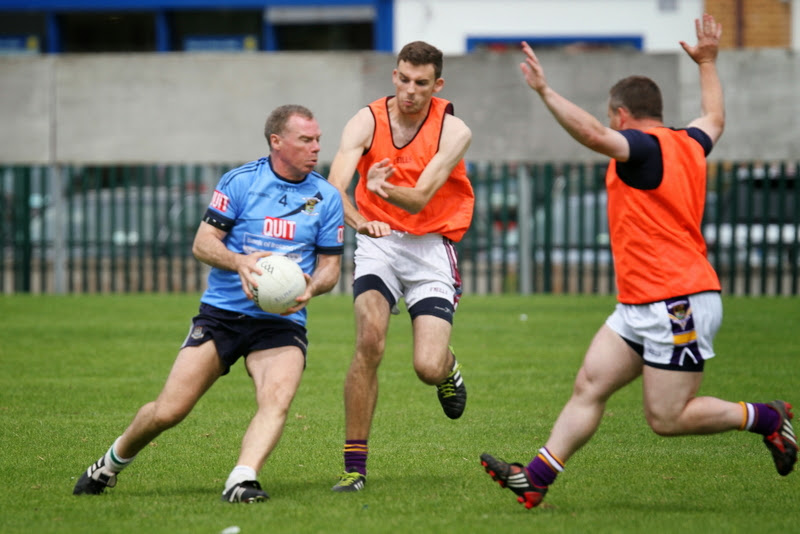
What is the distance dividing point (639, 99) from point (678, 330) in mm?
1186

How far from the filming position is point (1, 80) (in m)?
22.3

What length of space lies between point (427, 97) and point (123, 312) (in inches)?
422

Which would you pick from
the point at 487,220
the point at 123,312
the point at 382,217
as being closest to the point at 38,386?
the point at 382,217

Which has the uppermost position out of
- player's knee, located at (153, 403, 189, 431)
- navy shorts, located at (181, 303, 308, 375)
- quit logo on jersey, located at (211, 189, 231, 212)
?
quit logo on jersey, located at (211, 189, 231, 212)

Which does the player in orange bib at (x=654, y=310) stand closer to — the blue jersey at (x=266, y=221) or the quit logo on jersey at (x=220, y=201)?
the blue jersey at (x=266, y=221)

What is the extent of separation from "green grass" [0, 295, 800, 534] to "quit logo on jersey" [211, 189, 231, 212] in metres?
1.53

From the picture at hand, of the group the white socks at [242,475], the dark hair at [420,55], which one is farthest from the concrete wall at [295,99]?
the white socks at [242,475]

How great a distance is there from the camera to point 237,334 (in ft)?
21.5

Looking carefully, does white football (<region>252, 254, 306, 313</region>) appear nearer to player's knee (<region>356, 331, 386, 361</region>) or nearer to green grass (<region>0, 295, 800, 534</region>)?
player's knee (<region>356, 331, 386, 361</region>)

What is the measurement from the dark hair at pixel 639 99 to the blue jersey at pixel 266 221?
1.62 m

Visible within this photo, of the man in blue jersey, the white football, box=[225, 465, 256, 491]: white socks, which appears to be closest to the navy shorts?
the man in blue jersey

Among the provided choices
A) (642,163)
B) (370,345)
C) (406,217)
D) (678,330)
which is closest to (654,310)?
(678,330)

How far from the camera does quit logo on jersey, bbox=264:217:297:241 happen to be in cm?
659

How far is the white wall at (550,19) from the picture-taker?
25.9 m
